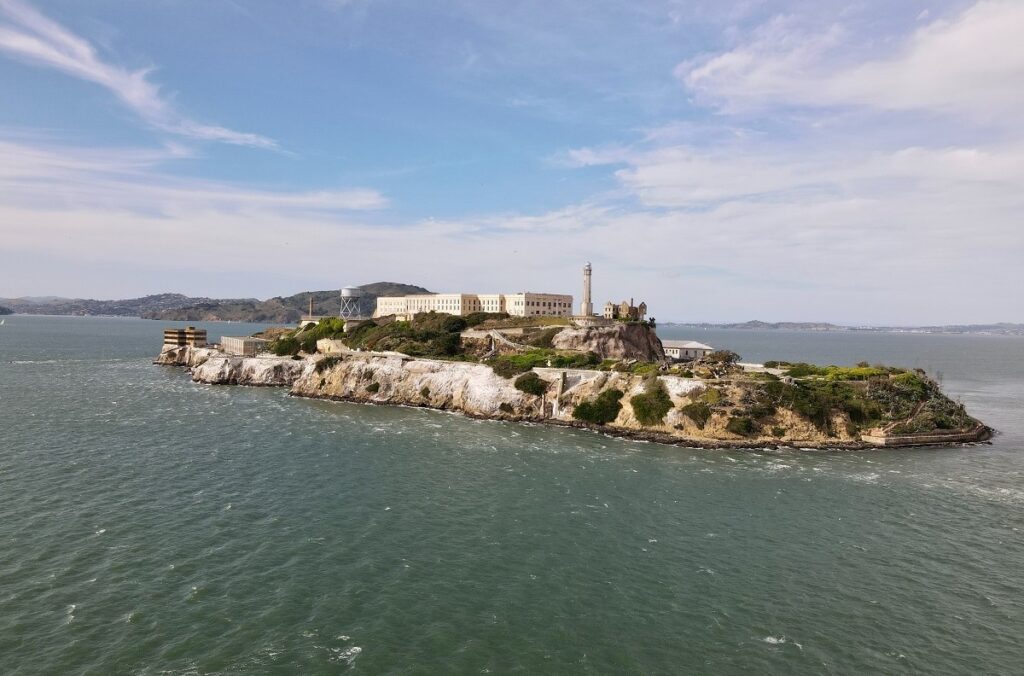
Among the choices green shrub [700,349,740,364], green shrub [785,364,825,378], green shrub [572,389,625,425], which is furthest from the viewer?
green shrub [700,349,740,364]

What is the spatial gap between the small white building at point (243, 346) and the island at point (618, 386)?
14.5m

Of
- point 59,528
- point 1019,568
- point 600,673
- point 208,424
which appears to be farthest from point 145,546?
point 1019,568

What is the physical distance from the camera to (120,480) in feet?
151

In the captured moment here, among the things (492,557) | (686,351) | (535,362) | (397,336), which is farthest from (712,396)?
(397,336)

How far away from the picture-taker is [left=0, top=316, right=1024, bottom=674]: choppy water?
2548 cm

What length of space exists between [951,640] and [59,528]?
167 feet

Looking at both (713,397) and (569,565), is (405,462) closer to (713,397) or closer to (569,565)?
(569,565)

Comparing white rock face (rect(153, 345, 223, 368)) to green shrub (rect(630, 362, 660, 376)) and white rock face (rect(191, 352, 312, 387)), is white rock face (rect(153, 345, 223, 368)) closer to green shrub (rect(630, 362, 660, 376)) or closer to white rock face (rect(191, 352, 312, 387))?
white rock face (rect(191, 352, 312, 387))

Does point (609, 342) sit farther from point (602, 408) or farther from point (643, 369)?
point (602, 408)

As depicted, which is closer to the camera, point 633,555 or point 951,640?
point 951,640

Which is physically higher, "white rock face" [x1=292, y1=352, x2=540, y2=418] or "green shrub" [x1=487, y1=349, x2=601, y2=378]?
"green shrub" [x1=487, y1=349, x2=601, y2=378]

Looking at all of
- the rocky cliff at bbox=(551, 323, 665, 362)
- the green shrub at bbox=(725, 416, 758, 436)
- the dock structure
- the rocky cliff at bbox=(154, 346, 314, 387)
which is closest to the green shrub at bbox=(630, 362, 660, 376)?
the green shrub at bbox=(725, 416, 758, 436)

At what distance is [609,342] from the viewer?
4345 inches

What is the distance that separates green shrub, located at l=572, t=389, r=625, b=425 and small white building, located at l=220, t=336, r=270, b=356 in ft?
276
